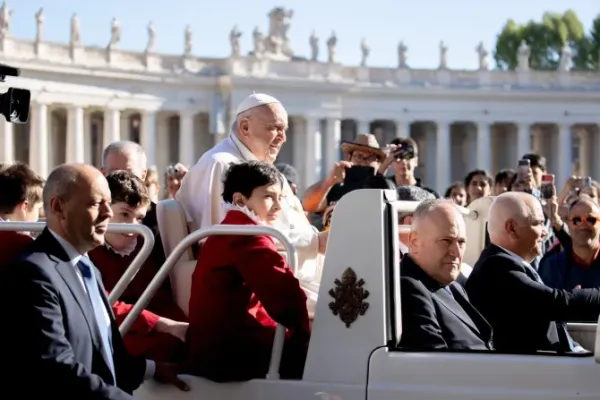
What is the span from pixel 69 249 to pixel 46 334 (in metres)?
0.49

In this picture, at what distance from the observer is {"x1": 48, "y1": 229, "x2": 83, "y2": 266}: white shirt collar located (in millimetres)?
5848

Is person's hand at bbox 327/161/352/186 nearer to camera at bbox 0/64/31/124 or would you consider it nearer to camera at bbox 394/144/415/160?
camera at bbox 394/144/415/160

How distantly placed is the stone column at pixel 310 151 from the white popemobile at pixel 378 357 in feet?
237

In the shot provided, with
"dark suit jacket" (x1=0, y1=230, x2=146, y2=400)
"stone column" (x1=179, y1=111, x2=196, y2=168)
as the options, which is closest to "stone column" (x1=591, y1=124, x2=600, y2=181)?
"stone column" (x1=179, y1=111, x2=196, y2=168)

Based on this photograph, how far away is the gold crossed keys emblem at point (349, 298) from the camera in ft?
20.6

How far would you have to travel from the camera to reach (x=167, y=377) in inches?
269

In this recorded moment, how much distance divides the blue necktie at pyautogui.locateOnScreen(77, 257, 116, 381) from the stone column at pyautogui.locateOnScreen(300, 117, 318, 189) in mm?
72587

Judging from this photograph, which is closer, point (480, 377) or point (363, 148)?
point (480, 377)

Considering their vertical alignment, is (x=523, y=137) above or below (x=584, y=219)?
above

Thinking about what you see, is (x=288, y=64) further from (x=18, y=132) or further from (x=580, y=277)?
(x=580, y=277)

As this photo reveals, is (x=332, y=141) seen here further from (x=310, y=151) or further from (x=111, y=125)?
(x=111, y=125)

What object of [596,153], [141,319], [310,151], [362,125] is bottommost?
[141,319]

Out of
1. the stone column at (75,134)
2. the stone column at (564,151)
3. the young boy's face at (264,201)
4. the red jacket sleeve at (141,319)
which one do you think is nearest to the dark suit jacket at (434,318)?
the young boy's face at (264,201)

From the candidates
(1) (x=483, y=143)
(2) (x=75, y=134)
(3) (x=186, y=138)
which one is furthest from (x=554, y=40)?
(2) (x=75, y=134)
